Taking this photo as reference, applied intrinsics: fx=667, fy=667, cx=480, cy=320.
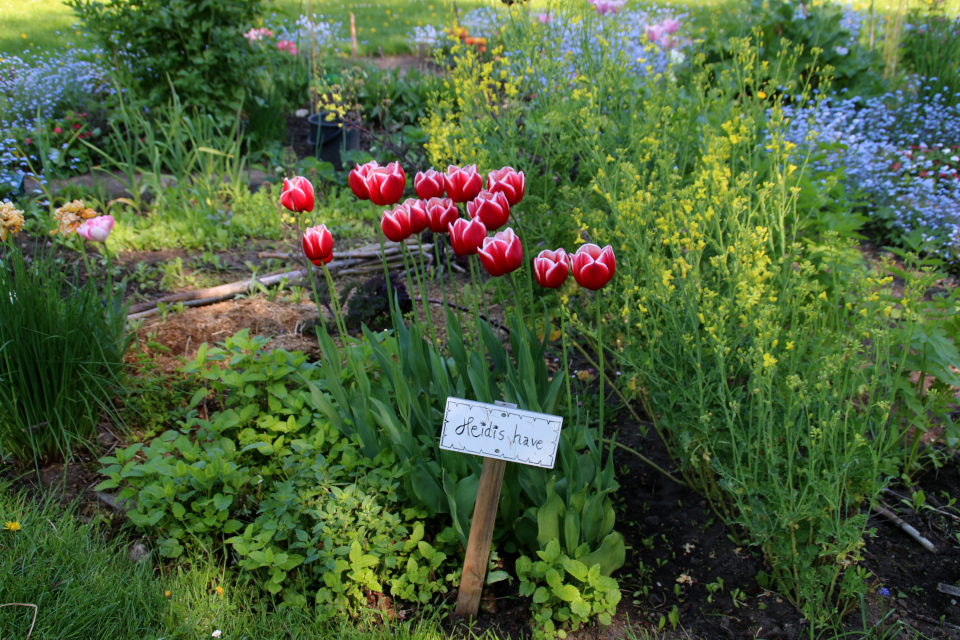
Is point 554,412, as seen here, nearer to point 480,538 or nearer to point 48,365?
point 480,538

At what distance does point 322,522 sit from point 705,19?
8.42 metres

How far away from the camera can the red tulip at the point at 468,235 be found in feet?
5.57

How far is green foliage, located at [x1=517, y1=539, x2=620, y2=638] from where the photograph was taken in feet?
5.47

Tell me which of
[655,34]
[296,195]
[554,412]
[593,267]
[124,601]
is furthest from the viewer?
[655,34]

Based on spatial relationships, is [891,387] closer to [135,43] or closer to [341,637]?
[341,637]

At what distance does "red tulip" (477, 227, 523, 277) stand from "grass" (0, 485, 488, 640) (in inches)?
37.1

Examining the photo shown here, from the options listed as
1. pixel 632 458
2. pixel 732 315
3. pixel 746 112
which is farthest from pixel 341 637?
pixel 746 112

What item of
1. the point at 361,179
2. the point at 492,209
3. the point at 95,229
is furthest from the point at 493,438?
the point at 95,229

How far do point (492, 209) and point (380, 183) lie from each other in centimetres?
34

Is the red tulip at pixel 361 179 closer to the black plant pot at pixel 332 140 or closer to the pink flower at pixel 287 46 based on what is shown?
the black plant pot at pixel 332 140

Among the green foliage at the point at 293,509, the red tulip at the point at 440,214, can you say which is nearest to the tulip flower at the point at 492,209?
the red tulip at the point at 440,214

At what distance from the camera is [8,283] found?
86.7 inches

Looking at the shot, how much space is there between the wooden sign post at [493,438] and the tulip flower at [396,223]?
0.54 metres

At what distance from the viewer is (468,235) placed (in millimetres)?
1704
